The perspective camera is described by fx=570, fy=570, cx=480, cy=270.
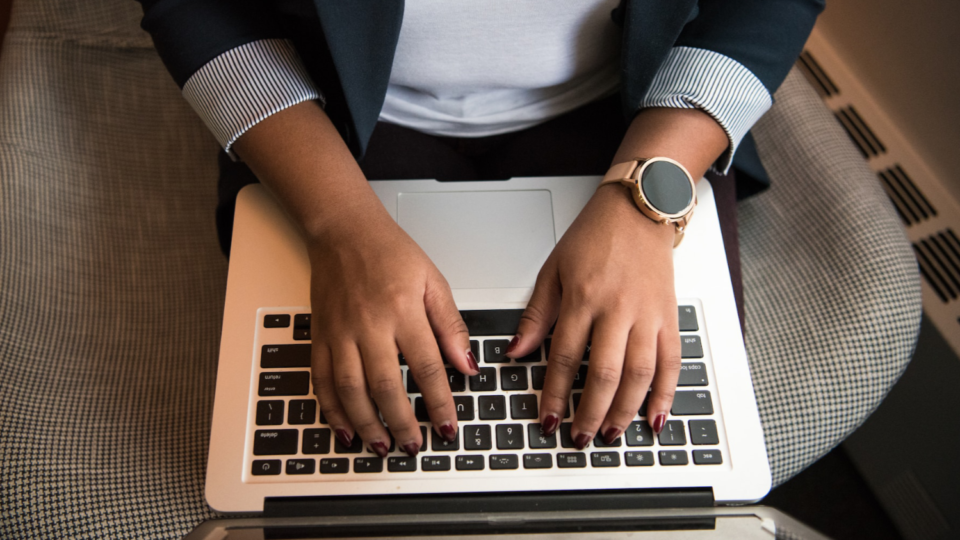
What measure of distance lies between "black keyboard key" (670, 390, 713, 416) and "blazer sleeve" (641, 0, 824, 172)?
27 centimetres

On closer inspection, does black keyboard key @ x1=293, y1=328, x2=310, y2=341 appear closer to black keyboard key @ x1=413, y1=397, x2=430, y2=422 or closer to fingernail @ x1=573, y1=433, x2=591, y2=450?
black keyboard key @ x1=413, y1=397, x2=430, y2=422

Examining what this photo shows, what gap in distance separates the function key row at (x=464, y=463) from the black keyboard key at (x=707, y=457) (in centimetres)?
1

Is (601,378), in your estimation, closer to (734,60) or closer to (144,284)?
(734,60)

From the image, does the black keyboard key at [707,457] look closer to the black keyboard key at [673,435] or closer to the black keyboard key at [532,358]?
the black keyboard key at [673,435]

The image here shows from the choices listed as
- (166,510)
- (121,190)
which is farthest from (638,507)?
(121,190)

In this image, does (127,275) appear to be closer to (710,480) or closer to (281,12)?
(281,12)

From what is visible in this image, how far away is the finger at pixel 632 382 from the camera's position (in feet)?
1.62

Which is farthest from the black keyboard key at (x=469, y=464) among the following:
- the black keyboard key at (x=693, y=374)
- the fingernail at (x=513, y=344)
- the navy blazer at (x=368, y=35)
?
the navy blazer at (x=368, y=35)

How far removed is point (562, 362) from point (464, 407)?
99 mm

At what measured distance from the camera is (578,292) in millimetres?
509

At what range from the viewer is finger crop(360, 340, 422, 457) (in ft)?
1.58

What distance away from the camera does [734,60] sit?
0.59 m

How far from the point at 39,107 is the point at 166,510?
0.57m

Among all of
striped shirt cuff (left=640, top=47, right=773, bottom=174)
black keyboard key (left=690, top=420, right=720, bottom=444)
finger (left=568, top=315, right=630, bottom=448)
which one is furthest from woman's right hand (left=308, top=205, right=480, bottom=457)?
striped shirt cuff (left=640, top=47, right=773, bottom=174)
